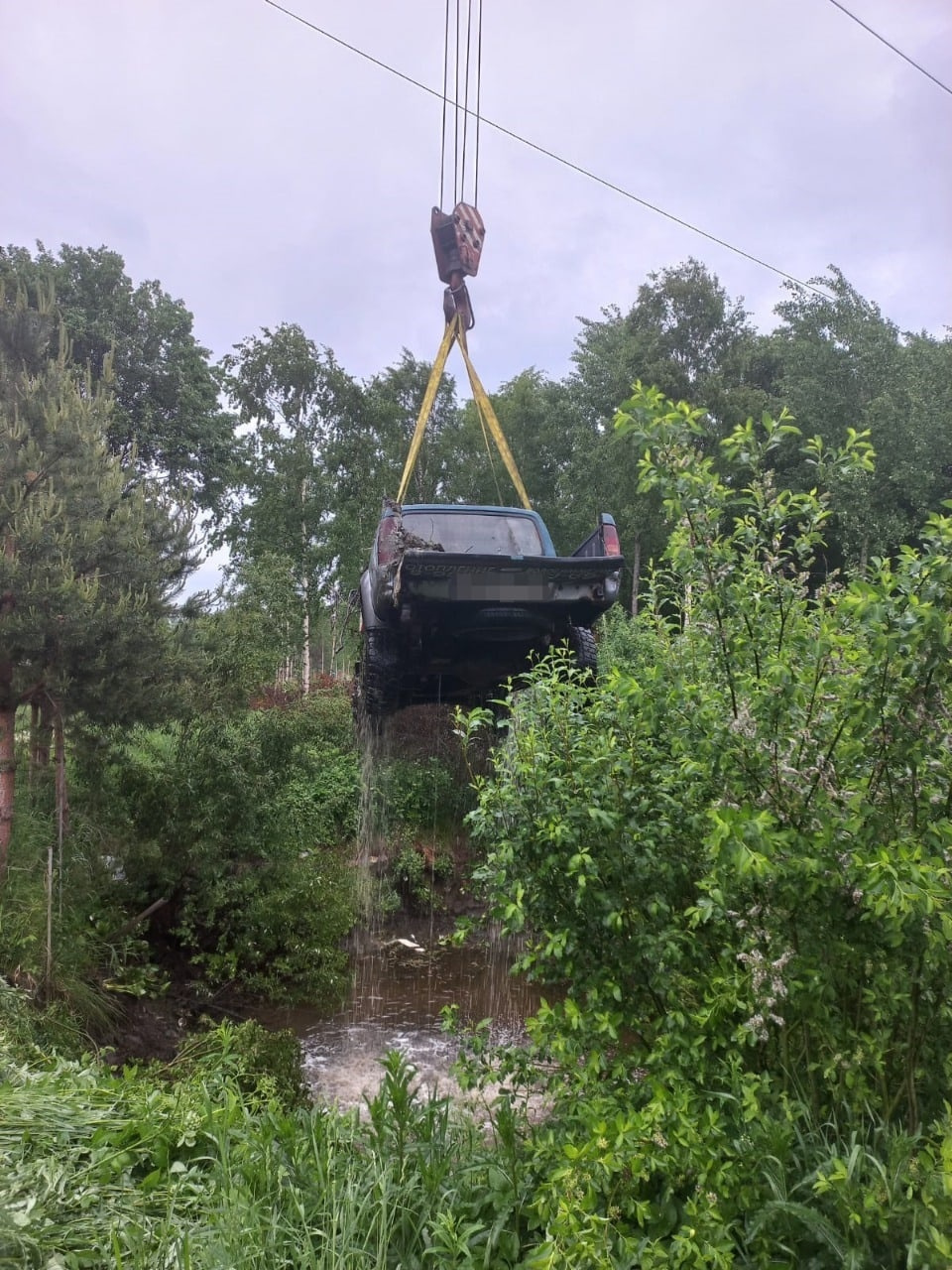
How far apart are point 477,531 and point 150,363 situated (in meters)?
12.1

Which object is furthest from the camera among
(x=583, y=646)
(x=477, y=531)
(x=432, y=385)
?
(x=477, y=531)

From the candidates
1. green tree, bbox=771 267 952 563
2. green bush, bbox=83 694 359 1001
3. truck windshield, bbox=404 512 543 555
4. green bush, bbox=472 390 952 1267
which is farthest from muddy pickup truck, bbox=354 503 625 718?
green tree, bbox=771 267 952 563

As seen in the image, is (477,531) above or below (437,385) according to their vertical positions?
below

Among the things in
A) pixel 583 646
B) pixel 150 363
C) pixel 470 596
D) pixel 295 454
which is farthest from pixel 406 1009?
pixel 150 363

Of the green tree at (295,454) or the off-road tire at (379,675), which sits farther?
the green tree at (295,454)

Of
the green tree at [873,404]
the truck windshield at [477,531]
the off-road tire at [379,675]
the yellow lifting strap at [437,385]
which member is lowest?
the off-road tire at [379,675]

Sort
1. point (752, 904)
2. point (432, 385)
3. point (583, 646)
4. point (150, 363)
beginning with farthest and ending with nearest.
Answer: point (150, 363) → point (583, 646) → point (432, 385) → point (752, 904)

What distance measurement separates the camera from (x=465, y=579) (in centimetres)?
594

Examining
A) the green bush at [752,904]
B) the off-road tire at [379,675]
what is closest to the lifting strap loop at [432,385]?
the off-road tire at [379,675]

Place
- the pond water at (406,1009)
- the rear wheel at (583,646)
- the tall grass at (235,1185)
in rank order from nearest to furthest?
the tall grass at (235,1185) → the pond water at (406,1009) → the rear wheel at (583,646)

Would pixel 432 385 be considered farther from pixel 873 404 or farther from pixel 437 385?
pixel 873 404

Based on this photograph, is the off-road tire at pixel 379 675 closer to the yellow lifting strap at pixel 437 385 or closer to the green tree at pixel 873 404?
the yellow lifting strap at pixel 437 385

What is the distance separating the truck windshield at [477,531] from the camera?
6.94m

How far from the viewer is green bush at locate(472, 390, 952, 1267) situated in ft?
5.97
